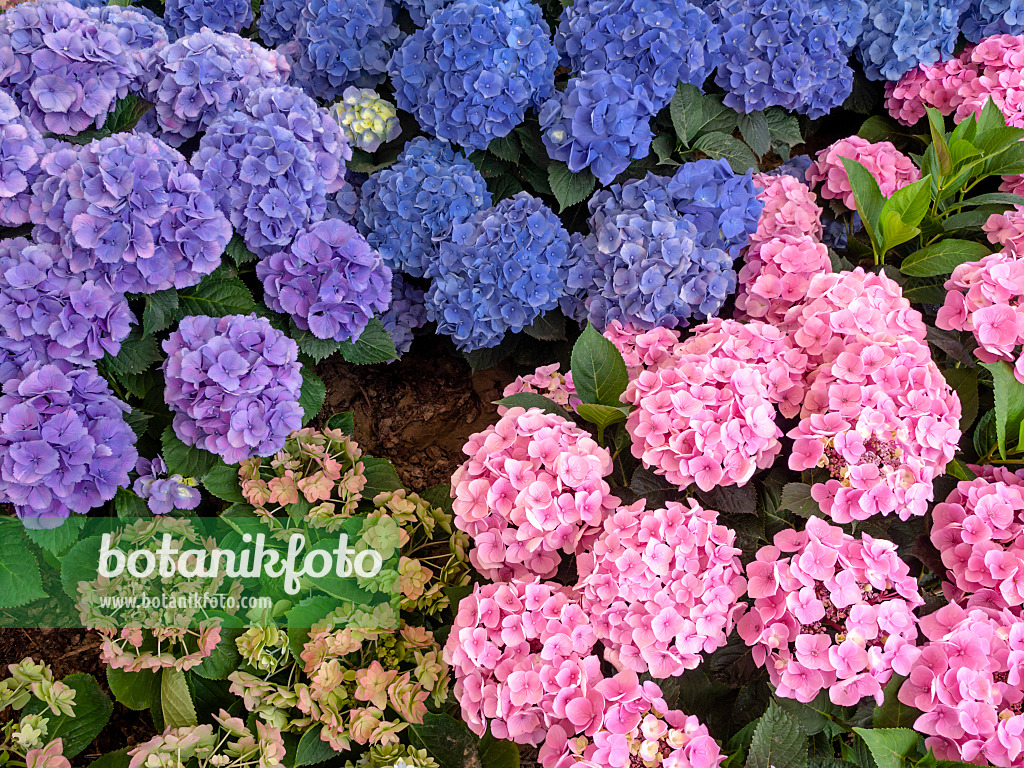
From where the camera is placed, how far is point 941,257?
1.94 meters

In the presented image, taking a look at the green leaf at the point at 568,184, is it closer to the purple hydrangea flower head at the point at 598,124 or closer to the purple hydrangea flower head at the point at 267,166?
the purple hydrangea flower head at the point at 598,124

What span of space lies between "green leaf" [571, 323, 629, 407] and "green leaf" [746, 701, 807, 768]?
746 mm

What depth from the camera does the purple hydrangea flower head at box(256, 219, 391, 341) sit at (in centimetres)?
200

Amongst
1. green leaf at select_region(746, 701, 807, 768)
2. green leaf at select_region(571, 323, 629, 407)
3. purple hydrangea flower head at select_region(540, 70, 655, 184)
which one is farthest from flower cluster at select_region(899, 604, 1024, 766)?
purple hydrangea flower head at select_region(540, 70, 655, 184)

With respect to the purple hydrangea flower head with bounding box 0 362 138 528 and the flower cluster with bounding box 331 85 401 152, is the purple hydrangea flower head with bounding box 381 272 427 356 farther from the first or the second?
the purple hydrangea flower head with bounding box 0 362 138 528

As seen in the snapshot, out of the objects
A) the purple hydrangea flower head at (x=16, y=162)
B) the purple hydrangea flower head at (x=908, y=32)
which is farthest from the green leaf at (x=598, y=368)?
the purple hydrangea flower head at (x=908, y=32)

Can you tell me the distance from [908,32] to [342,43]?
1.91 metres

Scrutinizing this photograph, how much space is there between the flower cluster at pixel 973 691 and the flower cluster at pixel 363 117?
204cm

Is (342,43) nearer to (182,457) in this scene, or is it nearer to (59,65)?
(59,65)

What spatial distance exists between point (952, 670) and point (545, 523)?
2.47ft

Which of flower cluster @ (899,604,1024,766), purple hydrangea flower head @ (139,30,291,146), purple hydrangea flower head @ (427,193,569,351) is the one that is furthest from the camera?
purple hydrangea flower head @ (427,193,569,351)

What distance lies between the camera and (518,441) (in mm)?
1609

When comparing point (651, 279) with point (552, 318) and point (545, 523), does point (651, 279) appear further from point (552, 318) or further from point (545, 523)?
point (545, 523)

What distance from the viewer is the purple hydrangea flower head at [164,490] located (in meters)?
1.88
